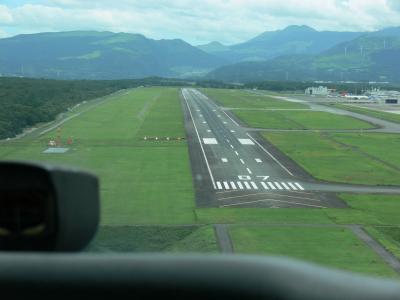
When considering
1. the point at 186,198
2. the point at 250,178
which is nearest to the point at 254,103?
the point at 250,178

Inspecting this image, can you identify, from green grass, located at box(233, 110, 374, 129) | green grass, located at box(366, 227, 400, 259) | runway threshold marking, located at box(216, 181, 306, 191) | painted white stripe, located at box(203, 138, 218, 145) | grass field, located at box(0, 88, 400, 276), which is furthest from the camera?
green grass, located at box(233, 110, 374, 129)

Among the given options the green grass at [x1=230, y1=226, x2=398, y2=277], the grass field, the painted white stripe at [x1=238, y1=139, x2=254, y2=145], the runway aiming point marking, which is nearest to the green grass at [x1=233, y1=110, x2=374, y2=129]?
the grass field

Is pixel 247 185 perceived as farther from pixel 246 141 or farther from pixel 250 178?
pixel 246 141

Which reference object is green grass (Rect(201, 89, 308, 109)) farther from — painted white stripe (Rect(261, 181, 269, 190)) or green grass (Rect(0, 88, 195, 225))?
painted white stripe (Rect(261, 181, 269, 190))

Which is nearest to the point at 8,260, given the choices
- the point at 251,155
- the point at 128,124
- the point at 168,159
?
the point at 168,159

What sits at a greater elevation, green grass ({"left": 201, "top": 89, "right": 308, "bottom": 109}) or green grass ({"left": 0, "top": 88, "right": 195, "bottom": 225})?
green grass ({"left": 0, "top": 88, "right": 195, "bottom": 225})

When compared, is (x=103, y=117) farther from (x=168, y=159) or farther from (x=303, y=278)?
(x=303, y=278)
